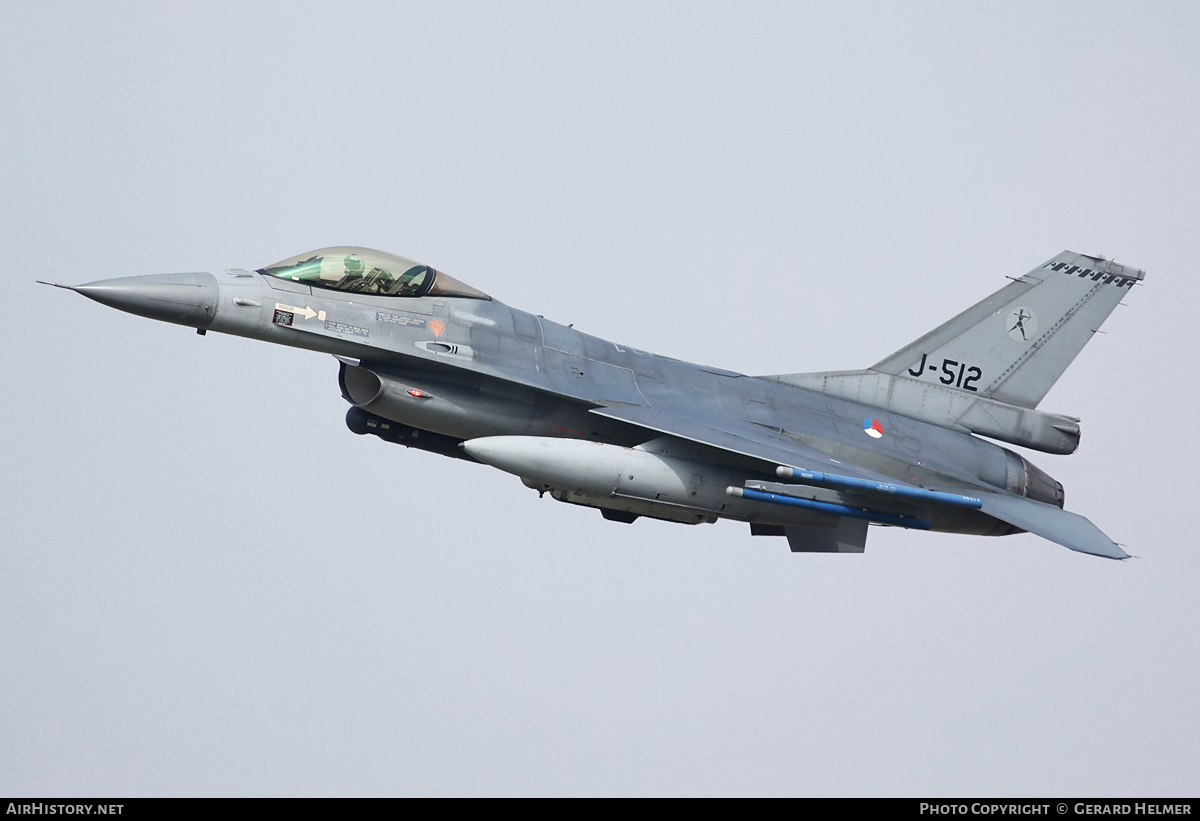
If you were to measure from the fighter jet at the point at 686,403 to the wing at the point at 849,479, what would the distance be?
0.04 m

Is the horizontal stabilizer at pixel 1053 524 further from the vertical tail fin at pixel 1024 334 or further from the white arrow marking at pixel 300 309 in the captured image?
the white arrow marking at pixel 300 309

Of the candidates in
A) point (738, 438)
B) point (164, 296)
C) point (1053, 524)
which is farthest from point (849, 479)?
point (164, 296)

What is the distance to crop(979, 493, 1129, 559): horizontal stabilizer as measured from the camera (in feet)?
61.7

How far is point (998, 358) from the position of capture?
21203mm

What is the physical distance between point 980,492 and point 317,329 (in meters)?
8.72

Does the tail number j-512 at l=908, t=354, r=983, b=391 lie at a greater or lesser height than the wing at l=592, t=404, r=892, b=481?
greater

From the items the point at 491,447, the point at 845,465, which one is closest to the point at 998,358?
the point at 845,465

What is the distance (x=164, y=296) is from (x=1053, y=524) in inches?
435

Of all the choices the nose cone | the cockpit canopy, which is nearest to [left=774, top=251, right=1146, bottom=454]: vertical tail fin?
the cockpit canopy

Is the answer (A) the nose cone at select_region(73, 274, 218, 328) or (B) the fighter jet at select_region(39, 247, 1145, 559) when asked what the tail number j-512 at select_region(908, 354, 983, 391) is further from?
(A) the nose cone at select_region(73, 274, 218, 328)

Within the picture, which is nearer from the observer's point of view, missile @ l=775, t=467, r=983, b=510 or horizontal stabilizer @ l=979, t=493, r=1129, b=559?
missile @ l=775, t=467, r=983, b=510

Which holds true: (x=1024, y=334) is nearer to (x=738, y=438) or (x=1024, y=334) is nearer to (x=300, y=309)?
(x=738, y=438)

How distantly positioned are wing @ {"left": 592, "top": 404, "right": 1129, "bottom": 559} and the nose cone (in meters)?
4.60
